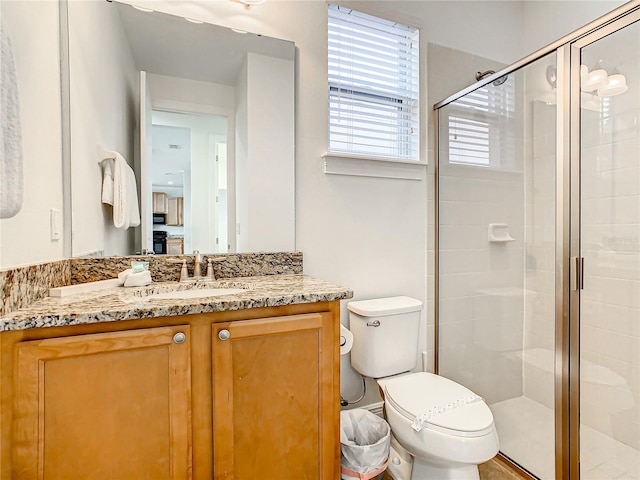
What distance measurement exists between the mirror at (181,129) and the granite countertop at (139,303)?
1.06 feet

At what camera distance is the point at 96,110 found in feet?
4.52

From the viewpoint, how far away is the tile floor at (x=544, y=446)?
147cm

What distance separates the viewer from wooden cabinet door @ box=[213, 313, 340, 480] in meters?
1.02

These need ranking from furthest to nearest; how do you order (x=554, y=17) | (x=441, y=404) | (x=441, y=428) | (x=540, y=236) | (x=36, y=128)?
1. (x=554, y=17)
2. (x=540, y=236)
3. (x=441, y=404)
4. (x=441, y=428)
5. (x=36, y=128)

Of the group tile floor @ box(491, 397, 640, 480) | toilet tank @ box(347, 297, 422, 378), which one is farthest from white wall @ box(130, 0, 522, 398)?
tile floor @ box(491, 397, 640, 480)

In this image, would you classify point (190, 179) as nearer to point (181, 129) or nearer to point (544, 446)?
point (181, 129)

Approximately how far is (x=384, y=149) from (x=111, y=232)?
4.89ft

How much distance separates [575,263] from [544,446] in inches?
35.0

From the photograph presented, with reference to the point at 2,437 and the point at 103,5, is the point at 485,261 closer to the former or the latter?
the point at 2,437

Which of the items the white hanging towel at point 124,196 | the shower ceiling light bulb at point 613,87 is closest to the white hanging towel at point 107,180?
the white hanging towel at point 124,196

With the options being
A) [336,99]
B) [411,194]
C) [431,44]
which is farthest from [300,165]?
[431,44]

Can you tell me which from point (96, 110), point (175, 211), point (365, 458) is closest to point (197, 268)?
point (175, 211)

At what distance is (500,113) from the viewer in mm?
1985

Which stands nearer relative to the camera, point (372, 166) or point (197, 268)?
point (197, 268)
